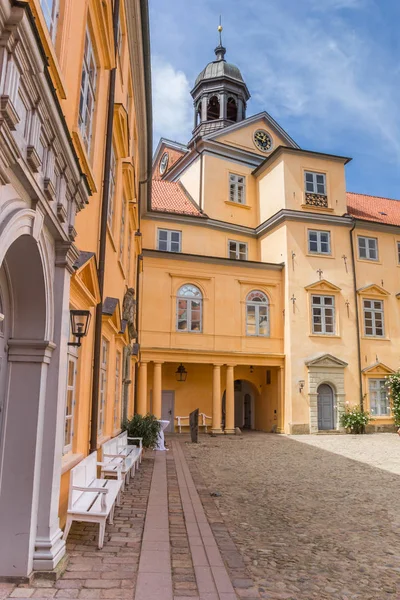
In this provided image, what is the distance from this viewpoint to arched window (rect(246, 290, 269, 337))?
22281mm

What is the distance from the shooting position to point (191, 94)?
30734 millimetres

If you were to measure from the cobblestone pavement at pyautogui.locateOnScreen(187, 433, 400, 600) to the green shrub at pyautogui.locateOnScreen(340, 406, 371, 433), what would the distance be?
746 cm

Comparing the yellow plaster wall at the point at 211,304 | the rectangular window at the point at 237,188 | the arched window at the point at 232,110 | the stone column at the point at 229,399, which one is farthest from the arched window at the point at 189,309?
the arched window at the point at 232,110

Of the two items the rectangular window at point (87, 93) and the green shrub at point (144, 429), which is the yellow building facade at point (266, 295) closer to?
the green shrub at point (144, 429)

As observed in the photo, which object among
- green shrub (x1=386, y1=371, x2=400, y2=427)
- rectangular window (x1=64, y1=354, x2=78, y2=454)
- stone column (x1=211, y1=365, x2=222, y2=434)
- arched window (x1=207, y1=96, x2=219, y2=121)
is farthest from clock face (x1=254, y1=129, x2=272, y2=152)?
rectangular window (x1=64, y1=354, x2=78, y2=454)

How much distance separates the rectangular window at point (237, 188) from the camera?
84.3ft

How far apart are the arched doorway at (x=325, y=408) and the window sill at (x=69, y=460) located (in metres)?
17.2

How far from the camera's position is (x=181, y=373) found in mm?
21984

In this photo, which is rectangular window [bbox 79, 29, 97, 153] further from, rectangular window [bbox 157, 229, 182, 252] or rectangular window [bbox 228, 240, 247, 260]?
rectangular window [bbox 228, 240, 247, 260]

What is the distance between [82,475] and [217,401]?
50.5 ft

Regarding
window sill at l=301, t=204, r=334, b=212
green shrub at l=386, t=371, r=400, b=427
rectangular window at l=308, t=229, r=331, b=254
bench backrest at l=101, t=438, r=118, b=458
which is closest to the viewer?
bench backrest at l=101, t=438, r=118, b=458

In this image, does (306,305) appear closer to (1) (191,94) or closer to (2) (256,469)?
(2) (256,469)

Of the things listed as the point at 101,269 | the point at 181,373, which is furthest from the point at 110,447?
the point at 181,373

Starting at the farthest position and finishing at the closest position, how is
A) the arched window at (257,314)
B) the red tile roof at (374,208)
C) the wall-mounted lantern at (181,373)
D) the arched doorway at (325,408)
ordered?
the red tile roof at (374,208) < the arched window at (257,314) < the arched doorway at (325,408) < the wall-mounted lantern at (181,373)
